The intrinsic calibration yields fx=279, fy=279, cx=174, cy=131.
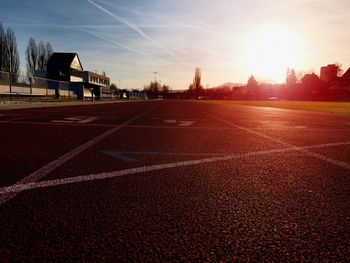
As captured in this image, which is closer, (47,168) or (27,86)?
(47,168)

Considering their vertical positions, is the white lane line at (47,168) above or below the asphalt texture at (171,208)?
above

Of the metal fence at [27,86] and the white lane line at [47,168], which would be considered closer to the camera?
the white lane line at [47,168]

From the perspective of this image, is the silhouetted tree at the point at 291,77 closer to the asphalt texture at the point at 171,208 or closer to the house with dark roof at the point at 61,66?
the house with dark roof at the point at 61,66

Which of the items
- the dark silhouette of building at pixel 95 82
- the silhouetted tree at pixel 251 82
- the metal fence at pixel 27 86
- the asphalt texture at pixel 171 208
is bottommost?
the asphalt texture at pixel 171 208

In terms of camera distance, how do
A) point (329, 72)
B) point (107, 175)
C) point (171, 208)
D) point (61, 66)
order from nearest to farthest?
point (171, 208)
point (107, 175)
point (61, 66)
point (329, 72)

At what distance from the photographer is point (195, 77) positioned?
151500 millimetres

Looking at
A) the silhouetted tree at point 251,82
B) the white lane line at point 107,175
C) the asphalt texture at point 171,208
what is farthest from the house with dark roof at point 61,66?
the silhouetted tree at point 251,82

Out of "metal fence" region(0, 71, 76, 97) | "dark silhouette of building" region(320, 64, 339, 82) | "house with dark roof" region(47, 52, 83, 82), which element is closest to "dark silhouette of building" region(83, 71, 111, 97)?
"house with dark roof" region(47, 52, 83, 82)

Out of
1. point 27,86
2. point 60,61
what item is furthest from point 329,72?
point 27,86

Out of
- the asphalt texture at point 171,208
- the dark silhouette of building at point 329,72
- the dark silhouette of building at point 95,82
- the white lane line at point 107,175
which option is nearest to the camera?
the asphalt texture at point 171,208

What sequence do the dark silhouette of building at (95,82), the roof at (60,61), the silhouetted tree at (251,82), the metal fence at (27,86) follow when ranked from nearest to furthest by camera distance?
the metal fence at (27,86) < the dark silhouette of building at (95,82) < the roof at (60,61) < the silhouetted tree at (251,82)

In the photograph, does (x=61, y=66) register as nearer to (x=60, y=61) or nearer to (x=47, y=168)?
(x=60, y=61)

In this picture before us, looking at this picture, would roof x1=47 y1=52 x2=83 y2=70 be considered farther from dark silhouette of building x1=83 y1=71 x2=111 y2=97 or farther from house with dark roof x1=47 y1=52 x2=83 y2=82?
dark silhouette of building x1=83 y1=71 x2=111 y2=97

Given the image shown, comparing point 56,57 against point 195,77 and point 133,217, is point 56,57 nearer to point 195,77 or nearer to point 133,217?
point 133,217
